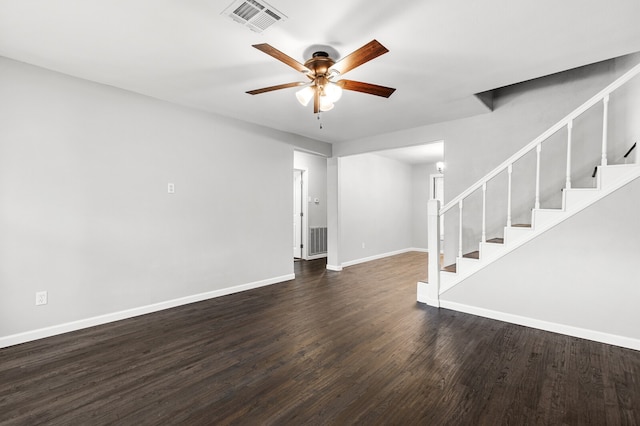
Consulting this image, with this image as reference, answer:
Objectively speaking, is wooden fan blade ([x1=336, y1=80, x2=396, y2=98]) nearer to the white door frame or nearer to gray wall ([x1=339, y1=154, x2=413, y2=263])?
gray wall ([x1=339, y1=154, x2=413, y2=263])

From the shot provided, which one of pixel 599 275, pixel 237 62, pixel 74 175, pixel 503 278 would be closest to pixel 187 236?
pixel 74 175

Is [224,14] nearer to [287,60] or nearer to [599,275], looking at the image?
[287,60]

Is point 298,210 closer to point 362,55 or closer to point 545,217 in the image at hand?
point 545,217

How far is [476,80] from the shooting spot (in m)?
3.04

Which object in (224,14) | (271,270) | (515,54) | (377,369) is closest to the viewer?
(224,14)

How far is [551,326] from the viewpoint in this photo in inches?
113

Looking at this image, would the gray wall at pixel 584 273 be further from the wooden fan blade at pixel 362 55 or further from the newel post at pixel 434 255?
the wooden fan blade at pixel 362 55

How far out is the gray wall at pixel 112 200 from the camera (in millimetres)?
2701

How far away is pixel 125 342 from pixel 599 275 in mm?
4294

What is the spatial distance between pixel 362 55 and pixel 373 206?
5.26 meters

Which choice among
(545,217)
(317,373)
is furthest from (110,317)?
(545,217)

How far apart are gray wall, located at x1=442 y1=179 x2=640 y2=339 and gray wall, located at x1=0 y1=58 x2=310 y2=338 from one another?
334cm

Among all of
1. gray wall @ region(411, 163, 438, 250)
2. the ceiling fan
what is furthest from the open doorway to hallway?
the ceiling fan

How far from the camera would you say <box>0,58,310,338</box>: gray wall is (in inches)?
106
